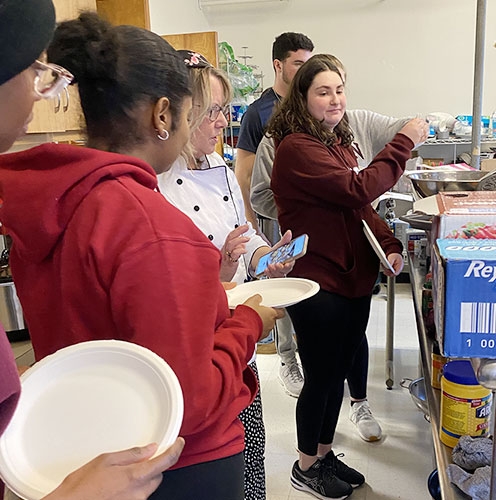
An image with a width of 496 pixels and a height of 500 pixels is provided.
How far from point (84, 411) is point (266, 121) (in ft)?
7.21

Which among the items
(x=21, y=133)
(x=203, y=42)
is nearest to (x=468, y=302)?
(x=21, y=133)

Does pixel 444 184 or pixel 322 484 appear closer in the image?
pixel 444 184

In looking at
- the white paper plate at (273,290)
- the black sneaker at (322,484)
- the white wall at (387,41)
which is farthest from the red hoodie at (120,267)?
the white wall at (387,41)

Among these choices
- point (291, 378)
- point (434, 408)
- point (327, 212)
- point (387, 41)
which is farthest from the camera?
point (387, 41)

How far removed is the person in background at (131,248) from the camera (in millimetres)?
736

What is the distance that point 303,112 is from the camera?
5.93 ft

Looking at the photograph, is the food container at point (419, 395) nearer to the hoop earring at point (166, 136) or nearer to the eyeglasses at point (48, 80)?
the hoop earring at point (166, 136)

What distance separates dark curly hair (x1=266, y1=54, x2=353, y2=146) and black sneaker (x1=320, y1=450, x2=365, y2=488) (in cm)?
115

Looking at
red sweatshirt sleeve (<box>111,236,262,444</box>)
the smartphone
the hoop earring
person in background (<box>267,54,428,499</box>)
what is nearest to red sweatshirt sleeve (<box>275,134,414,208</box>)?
person in background (<box>267,54,428,499</box>)

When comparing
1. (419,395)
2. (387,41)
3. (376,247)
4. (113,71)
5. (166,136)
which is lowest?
(419,395)

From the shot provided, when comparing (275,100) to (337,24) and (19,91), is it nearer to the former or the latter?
(19,91)

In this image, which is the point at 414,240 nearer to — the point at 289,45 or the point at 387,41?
the point at 289,45

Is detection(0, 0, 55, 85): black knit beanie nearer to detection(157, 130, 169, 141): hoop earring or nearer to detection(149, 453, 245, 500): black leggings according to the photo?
detection(157, 130, 169, 141): hoop earring

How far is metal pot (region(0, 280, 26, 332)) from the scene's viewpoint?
203 centimetres
